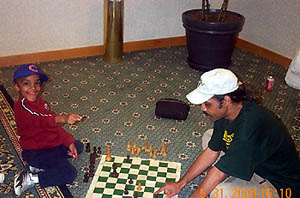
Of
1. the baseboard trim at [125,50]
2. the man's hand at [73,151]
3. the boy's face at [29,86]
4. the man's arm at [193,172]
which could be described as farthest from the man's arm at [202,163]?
the baseboard trim at [125,50]

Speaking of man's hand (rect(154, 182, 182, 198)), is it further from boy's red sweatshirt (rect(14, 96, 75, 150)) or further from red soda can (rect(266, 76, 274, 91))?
red soda can (rect(266, 76, 274, 91))

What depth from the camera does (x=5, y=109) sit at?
2.76 meters

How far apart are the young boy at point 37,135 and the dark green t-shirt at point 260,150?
789mm

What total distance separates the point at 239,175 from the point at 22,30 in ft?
8.21

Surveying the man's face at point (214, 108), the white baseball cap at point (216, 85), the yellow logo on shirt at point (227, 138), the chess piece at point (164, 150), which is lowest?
the chess piece at point (164, 150)

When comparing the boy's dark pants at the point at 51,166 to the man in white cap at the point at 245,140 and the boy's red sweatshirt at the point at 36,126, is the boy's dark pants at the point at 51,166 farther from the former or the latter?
the man in white cap at the point at 245,140

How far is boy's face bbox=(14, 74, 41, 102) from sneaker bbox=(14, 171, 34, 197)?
0.39 meters

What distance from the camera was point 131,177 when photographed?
2062 millimetres

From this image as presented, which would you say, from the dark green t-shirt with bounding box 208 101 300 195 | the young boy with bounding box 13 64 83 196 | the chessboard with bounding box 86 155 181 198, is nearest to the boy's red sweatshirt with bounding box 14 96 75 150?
the young boy with bounding box 13 64 83 196

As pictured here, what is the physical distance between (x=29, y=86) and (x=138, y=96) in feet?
3.93

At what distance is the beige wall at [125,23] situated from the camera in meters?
3.37

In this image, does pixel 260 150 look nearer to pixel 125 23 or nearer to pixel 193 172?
pixel 193 172

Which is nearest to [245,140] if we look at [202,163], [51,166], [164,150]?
[202,163]

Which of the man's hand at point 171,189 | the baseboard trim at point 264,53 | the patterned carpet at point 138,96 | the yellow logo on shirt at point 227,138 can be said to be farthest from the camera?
the baseboard trim at point 264,53
